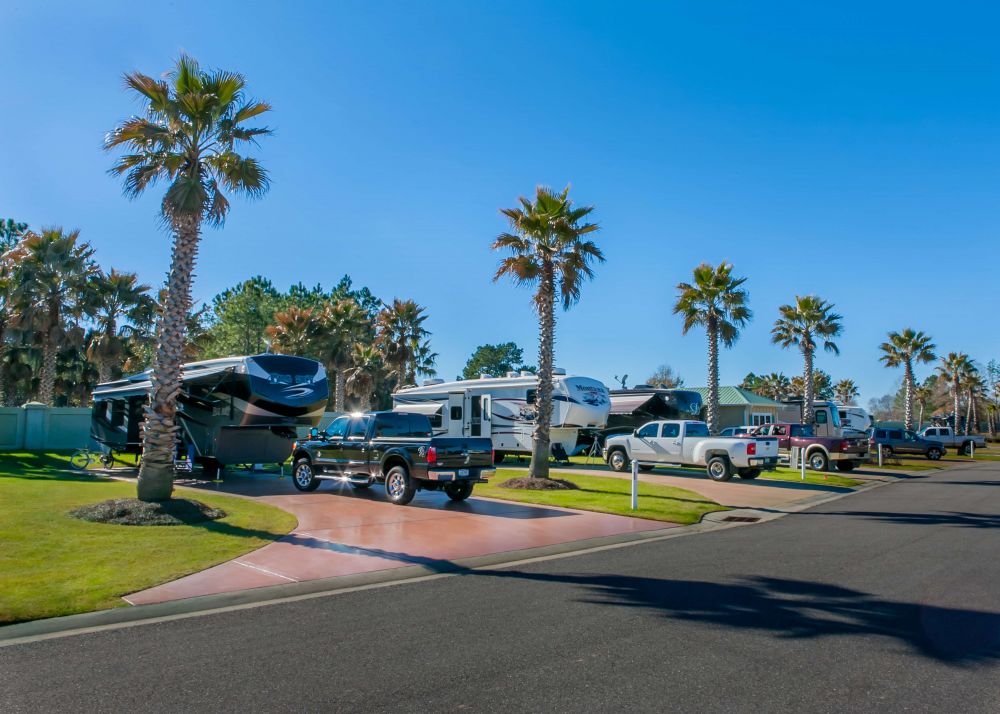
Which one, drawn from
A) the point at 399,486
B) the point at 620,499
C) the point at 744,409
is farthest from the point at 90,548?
the point at 744,409

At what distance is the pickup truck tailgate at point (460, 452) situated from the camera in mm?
14751

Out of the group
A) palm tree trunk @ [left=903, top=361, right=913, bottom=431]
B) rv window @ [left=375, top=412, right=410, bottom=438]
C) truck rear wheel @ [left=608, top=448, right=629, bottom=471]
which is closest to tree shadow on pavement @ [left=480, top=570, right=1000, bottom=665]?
rv window @ [left=375, top=412, right=410, bottom=438]

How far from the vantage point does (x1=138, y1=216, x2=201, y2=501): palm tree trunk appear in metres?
12.5

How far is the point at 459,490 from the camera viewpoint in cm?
1605

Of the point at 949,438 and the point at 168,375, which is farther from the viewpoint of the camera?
the point at 949,438

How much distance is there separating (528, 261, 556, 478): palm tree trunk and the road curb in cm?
640

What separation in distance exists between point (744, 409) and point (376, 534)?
151 feet

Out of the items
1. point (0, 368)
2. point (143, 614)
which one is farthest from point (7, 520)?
point (0, 368)

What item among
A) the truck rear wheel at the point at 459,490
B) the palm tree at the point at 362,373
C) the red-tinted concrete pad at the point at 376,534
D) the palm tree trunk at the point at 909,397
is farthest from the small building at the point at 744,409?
the red-tinted concrete pad at the point at 376,534

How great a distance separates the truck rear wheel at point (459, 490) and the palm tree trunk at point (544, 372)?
3.46 m

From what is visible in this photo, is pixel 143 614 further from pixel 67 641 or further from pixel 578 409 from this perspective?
pixel 578 409

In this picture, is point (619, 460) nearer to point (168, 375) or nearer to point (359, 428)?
point (359, 428)

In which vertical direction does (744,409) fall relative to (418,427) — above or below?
above

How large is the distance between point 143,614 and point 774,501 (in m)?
15.4
